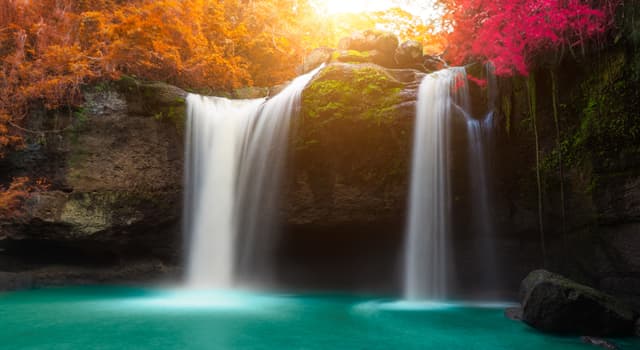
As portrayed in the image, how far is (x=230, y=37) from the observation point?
13.6 m

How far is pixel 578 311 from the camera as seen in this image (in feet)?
16.4

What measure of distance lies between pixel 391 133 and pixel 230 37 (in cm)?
784

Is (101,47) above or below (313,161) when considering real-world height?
above

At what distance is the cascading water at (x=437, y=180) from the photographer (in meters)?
7.87

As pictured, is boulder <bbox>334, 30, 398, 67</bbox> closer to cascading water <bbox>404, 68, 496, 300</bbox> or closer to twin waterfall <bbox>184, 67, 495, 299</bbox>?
twin waterfall <bbox>184, 67, 495, 299</bbox>

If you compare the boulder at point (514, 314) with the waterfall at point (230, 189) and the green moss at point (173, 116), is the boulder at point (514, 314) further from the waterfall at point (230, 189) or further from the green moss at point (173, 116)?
the green moss at point (173, 116)

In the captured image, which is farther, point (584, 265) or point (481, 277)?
point (481, 277)

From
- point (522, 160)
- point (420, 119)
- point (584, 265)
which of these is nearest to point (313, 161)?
point (420, 119)

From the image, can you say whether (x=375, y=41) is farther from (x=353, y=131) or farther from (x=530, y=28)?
(x=530, y=28)

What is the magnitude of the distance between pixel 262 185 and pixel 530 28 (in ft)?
18.7

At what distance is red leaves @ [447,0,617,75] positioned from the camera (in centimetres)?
592

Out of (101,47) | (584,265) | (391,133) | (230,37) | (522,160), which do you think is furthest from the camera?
(230,37)

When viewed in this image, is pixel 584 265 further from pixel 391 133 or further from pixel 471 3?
pixel 471 3

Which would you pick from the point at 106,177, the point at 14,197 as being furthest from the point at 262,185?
the point at 14,197
